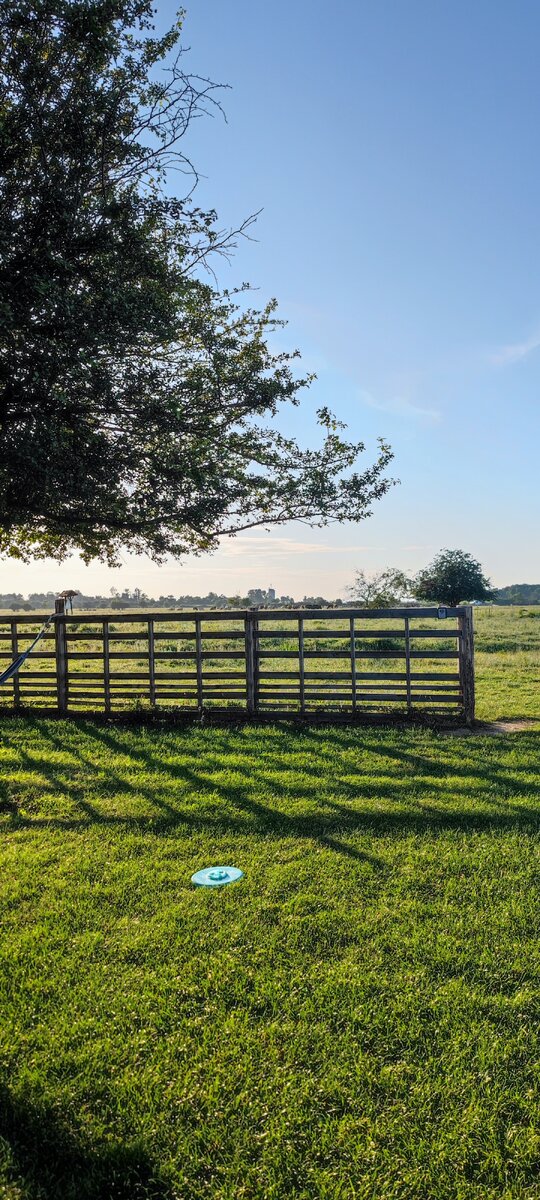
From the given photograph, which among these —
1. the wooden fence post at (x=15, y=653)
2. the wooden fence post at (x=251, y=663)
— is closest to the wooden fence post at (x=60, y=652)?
the wooden fence post at (x=15, y=653)

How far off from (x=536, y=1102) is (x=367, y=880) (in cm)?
219

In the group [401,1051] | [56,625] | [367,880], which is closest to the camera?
[401,1051]

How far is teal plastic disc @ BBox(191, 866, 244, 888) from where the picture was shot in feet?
16.5

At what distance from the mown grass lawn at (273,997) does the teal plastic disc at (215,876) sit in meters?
→ 0.13

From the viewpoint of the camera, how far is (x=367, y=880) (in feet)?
16.7

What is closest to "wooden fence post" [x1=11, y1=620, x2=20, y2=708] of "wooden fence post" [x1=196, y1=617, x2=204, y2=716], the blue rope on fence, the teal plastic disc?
the blue rope on fence

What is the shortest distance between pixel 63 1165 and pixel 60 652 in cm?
1064

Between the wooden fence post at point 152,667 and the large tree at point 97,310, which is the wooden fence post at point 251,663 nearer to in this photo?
the wooden fence post at point 152,667

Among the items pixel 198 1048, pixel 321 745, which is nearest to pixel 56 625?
pixel 321 745

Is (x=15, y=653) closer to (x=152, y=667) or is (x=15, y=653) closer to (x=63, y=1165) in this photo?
(x=152, y=667)

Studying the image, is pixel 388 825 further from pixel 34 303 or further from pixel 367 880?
pixel 34 303

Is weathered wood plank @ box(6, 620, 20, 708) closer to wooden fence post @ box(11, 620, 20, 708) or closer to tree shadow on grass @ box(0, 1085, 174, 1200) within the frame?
wooden fence post @ box(11, 620, 20, 708)

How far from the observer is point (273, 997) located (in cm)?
362

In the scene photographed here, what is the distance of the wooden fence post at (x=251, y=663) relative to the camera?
1190 cm
